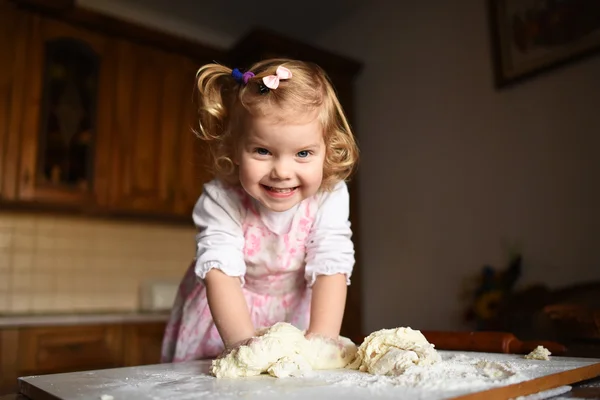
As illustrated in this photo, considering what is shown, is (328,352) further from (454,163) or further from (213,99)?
(454,163)

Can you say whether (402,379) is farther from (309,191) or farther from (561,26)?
(561,26)

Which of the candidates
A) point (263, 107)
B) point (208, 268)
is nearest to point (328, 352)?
point (208, 268)

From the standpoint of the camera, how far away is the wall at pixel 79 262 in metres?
2.34

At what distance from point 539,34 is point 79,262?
7.37 feet

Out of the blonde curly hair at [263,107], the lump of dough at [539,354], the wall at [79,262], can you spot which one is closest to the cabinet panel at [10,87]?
the wall at [79,262]

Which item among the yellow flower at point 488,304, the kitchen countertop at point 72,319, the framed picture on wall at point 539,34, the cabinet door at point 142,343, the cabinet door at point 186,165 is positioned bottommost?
the cabinet door at point 142,343

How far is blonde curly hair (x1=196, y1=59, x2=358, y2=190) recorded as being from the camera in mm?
779

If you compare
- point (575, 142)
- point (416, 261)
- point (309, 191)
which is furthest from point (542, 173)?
point (309, 191)

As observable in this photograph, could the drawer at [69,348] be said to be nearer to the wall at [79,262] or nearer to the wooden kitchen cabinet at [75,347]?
the wooden kitchen cabinet at [75,347]

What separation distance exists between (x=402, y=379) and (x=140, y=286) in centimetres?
234

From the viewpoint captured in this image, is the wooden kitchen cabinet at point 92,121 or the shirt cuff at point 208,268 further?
the wooden kitchen cabinet at point 92,121

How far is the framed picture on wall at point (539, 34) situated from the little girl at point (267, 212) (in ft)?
4.15

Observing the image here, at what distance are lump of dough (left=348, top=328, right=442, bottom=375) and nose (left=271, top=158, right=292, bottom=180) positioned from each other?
Result: 0.26 meters

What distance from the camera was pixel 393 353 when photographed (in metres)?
0.63
